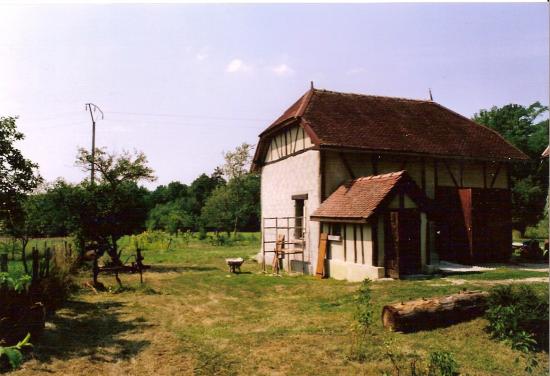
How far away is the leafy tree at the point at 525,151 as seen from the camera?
37344 mm

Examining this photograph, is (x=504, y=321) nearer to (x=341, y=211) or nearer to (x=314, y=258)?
(x=341, y=211)

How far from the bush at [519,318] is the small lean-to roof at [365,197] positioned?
18.2ft

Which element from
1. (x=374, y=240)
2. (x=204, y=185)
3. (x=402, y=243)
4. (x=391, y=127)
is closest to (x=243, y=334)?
(x=374, y=240)

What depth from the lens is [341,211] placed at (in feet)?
48.0

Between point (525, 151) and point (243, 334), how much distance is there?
40.5 meters

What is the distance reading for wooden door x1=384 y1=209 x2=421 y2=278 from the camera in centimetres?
1334

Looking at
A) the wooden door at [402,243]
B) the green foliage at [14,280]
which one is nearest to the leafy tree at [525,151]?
the wooden door at [402,243]

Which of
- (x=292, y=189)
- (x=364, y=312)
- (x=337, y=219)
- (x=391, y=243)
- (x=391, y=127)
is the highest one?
(x=391, y=127)

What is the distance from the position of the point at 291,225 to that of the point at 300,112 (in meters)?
5.07

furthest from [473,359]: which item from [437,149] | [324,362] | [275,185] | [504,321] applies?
[275,185]

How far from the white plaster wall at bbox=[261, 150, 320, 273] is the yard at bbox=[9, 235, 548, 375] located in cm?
293

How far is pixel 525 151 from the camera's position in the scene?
4038 centimetres

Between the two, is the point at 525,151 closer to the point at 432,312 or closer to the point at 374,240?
the point at 374,240

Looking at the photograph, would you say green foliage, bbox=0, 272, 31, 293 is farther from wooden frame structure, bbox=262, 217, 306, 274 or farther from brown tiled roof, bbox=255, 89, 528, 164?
brown tiled roof, bbox=255, 89, 528, 164
